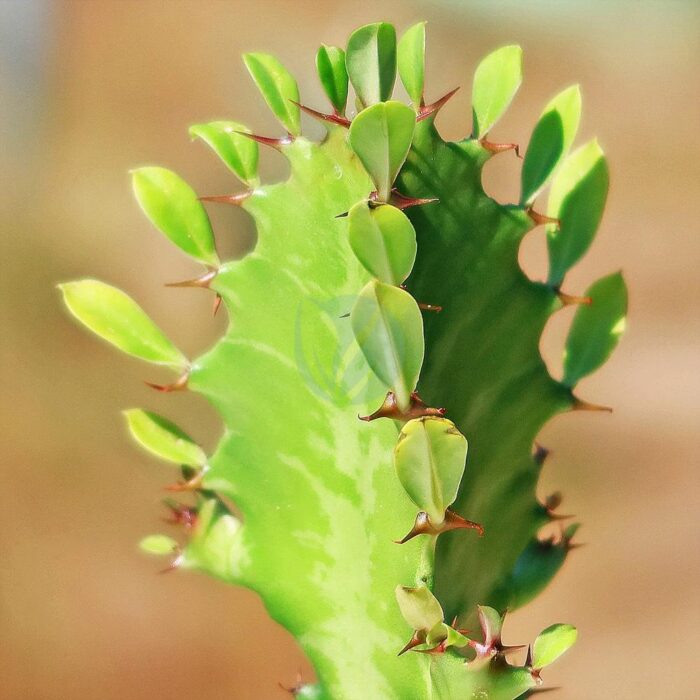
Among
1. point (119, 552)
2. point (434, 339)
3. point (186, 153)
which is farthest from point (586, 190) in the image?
→ point (119, 552)

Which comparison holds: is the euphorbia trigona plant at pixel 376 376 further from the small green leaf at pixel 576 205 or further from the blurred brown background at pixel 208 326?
the blurred brown background at pixel 208 326

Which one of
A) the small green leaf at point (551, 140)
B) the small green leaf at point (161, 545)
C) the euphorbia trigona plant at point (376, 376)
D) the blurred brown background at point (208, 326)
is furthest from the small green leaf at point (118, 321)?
the blurred brown background at point (208, 326)

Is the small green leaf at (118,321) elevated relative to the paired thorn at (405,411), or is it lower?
elevated

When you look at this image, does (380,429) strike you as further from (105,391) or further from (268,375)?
(105,391)

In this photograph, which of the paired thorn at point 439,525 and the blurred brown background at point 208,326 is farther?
the blurred brown background at point 208,326

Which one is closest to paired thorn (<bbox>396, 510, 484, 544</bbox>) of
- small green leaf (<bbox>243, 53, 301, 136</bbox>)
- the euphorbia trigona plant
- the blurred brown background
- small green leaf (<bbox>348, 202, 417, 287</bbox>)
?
the euphorbia trigona plant

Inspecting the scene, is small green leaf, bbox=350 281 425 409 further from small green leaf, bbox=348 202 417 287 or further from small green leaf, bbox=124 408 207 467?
small green leaf, bbox=124 408 207 467
